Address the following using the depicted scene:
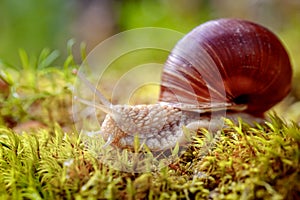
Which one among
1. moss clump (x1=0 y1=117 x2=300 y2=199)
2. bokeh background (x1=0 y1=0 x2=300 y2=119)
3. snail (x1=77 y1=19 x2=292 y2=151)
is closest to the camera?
moss clump (x1=0 y1=117 x2=300 y2=199)

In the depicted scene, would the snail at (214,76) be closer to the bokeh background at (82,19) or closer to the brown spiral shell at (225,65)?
the brown spiral shell at (225,65)

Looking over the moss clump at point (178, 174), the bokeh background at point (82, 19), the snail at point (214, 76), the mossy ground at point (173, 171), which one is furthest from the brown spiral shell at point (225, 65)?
the bokeh background at point (82, 19)

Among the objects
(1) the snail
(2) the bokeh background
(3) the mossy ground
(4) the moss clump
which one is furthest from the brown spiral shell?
(2) the bokeh background

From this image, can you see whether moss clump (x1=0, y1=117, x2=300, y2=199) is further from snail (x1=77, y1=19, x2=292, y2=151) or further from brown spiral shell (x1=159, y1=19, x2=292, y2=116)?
brown spiral shell (x1=159, y1=19, x2=292, y2=116)

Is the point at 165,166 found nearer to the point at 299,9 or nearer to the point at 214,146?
the point at 214,146

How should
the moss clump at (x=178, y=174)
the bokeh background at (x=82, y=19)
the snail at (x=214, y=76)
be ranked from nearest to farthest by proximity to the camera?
the moss clump at (x=178, y=174) < the snail at (x=214, y=76) < the bokeh background at (x=82, y=19)

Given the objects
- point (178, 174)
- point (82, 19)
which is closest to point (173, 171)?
point (178, 174)

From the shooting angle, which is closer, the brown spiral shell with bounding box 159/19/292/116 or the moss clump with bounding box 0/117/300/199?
the moss clump with bounding box 0/117/300/199

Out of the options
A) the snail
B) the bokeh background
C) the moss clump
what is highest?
the bokeh background
